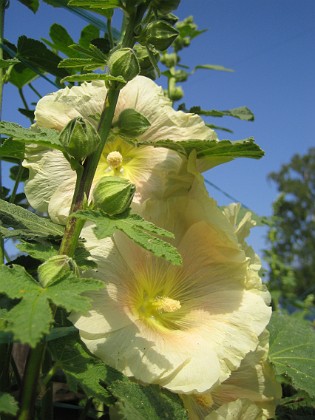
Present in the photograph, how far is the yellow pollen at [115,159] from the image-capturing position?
3.05 feet

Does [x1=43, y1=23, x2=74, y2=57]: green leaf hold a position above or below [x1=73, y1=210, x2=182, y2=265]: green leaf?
above

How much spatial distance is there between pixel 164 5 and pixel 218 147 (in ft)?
0.73

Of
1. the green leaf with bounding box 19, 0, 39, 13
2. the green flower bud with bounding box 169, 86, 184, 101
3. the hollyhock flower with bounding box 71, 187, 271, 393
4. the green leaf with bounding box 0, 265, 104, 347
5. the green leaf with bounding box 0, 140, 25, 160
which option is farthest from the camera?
the green flower bud with bounding box 169, 86, 184, 101

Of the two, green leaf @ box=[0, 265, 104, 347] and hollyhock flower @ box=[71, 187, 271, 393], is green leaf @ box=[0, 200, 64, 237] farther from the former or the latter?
green leaf @ box=[0, 265, 104, 347]

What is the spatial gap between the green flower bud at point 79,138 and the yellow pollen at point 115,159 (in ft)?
0.75

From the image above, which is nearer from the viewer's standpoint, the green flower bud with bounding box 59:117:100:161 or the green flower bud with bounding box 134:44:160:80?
the green flower bud with bounding box 59:117:100:161

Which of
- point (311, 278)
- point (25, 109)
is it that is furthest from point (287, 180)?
point (25, 109)

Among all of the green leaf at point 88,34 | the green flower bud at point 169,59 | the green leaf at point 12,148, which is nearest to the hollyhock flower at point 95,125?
the green leaf at point 12,148

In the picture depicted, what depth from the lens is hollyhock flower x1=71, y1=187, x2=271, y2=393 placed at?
717mm

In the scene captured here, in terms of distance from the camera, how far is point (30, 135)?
2.29 feet

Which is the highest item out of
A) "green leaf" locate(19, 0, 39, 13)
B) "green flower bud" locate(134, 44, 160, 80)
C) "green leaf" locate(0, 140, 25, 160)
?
"green leaf" locate(19, 0, 39, 13)

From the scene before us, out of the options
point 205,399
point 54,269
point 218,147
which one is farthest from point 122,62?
point 205,399

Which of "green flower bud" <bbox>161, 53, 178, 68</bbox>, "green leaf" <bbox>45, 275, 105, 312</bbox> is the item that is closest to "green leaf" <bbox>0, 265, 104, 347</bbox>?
"green leaf" <bbox>45, 275, 105, 312</bbox>

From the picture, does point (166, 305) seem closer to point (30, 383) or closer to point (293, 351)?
point (30, 383)
